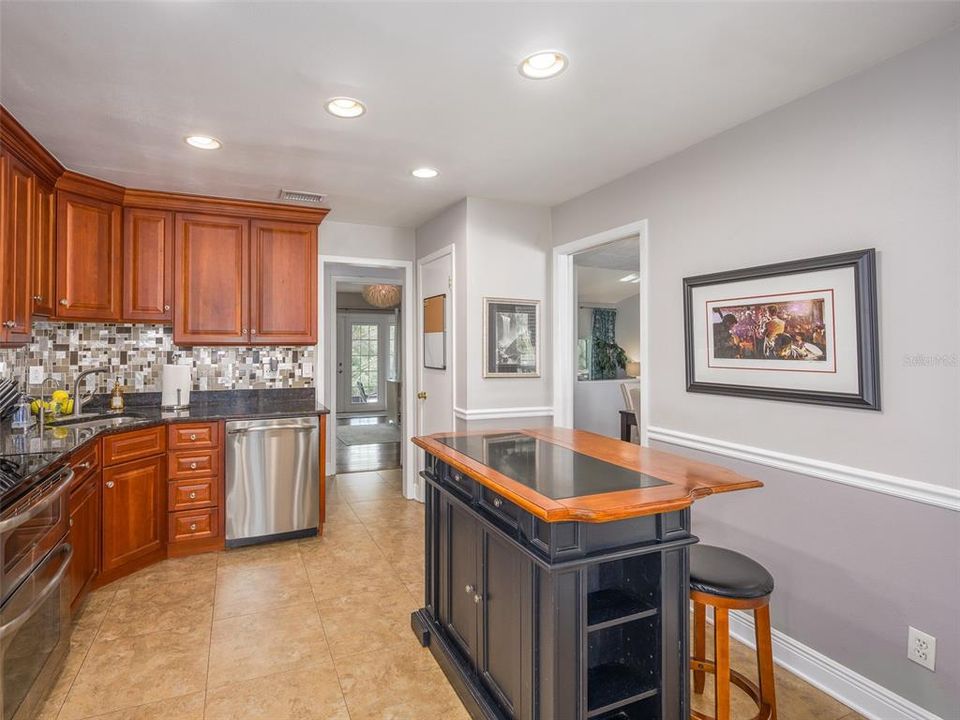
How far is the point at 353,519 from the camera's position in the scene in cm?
420

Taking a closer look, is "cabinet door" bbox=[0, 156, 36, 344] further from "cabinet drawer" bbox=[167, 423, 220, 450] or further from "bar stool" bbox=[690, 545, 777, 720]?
"bar stool" bbox=[690, 545, 777, 720]

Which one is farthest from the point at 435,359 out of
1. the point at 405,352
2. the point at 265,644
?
the point at 265,644

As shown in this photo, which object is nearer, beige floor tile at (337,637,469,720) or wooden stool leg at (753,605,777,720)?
wooden stool leg at (753,605,777,720)

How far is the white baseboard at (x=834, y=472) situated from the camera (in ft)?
5.93

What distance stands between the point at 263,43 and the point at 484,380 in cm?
243

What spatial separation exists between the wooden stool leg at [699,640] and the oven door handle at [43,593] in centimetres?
230

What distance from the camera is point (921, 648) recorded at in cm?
185

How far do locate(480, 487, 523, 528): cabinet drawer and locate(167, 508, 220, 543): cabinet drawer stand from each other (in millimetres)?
2447

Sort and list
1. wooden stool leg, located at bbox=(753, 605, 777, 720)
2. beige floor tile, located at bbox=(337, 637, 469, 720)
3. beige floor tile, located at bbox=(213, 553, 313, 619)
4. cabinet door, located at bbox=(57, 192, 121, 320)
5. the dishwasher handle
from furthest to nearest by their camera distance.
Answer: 1. the dishwasher handle
2. cabinet door, located at bbox=(57, 192, 121, 320)
3. beige floor tile, located at bbox=(213, 553, 313, 619)
4. beige floor tile, located at bbox=(337, 637, 469, 720)
5. wooden stool leg, located at bbox=(753, 605, 777, 720)

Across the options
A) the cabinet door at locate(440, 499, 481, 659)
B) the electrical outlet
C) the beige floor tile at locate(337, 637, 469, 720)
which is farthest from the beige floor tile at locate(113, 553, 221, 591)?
the electrical outlet

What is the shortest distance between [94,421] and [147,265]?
1.08 m

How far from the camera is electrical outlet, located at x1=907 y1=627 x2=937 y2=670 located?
1826 mm

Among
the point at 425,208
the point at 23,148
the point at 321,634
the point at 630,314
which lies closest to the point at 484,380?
the point at 425,208

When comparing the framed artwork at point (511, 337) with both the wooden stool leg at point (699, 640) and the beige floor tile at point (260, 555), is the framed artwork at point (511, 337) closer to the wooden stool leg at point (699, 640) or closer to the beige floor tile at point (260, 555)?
the beige floor tile at point (260, 555)
